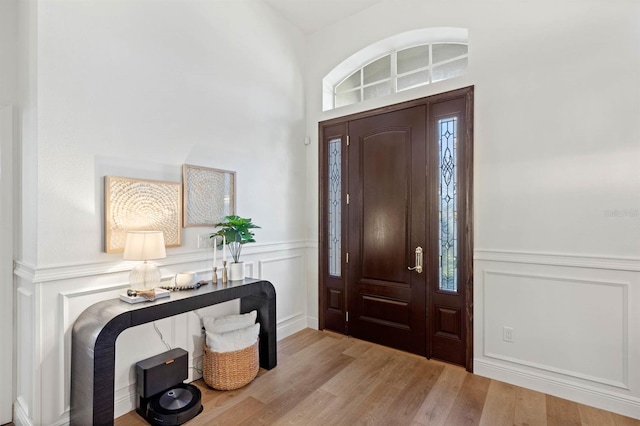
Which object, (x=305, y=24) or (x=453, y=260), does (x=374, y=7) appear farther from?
(x=453, y=260)

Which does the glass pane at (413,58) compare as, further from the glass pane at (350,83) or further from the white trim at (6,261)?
the white trim at (6,261)

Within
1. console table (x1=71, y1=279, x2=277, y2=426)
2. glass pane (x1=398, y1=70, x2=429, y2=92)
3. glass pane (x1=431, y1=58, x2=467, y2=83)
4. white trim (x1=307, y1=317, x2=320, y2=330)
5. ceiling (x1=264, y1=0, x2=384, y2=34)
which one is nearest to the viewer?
console table (x1=71, y1=279, x2=277, y2=426)

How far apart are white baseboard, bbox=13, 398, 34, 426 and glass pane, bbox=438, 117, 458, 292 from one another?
10.3 ft

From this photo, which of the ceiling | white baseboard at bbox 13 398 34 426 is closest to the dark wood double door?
the ceiling

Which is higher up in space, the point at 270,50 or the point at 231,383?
the point at 270,50

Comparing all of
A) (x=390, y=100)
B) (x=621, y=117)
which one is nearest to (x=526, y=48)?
(x=621, y=117)

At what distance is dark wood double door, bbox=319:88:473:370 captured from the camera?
284 cm

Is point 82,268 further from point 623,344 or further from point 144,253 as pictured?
point 623,344

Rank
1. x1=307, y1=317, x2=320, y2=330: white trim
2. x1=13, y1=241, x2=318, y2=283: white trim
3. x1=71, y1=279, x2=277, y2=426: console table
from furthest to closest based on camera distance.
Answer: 1. x1=307, y1=317, x2=320, y2=330: white trim
2. x1=13, y1=241, x2=318, y2=283: white trim
3. x1=71, y1=279, x2=277, y2=426: console table

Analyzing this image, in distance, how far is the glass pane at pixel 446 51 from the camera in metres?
3.02

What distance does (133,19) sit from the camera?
233 centimetres

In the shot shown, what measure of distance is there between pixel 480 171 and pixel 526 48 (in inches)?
39.6

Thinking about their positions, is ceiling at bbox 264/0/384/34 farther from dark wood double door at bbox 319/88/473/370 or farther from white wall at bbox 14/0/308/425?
dark wood double door at bbox 319/88/473/370

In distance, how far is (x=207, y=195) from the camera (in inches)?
109
